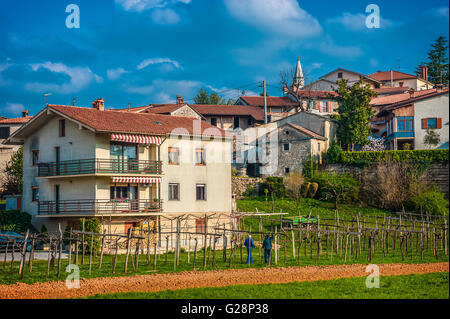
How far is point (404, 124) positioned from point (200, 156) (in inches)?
702

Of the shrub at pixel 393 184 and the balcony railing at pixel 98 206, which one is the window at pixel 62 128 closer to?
the balcony railing at pixel 98 206

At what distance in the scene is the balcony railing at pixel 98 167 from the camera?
3884cm

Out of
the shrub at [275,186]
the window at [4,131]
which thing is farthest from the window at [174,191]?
the window at [4,131]

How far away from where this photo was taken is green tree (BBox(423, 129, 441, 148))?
42.9 metres

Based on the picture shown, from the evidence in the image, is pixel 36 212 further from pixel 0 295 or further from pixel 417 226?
pixel 417 226

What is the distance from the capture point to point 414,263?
101 feet

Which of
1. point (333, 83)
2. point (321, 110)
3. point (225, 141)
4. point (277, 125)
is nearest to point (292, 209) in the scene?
point (225, 141)

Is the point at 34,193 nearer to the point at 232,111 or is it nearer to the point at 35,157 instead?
the point at 35,157

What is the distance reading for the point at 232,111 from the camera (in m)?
74.4

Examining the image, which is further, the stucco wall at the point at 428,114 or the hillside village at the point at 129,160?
the stucco wall at the point at 428,114

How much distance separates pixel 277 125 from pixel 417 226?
25067 mm

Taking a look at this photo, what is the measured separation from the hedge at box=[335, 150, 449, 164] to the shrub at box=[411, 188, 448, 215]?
3.67 metres

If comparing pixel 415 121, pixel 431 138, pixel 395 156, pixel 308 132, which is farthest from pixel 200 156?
pixel 415 121
